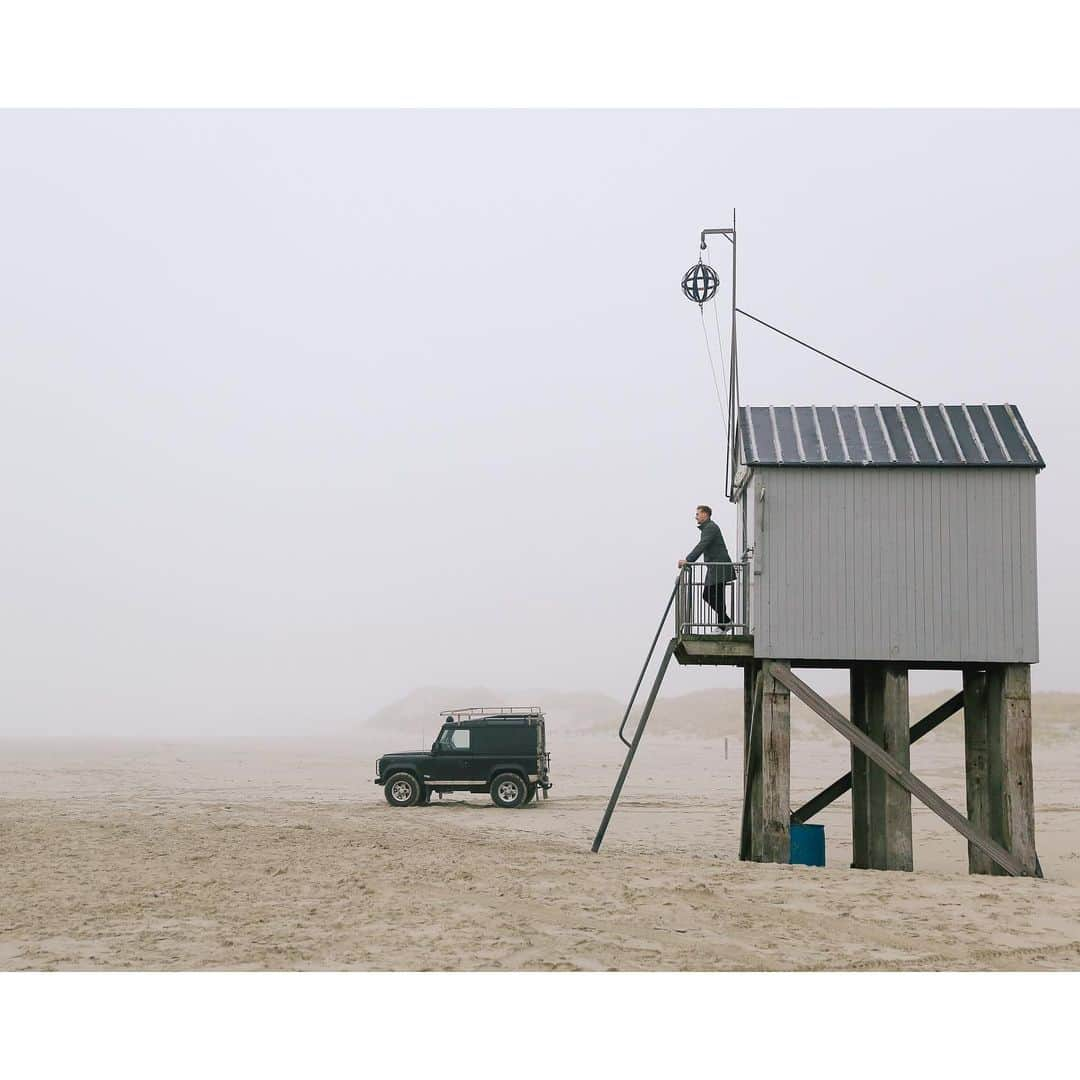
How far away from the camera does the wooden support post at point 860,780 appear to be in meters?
18.7

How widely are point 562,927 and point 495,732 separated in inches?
620

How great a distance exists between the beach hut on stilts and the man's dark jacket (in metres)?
0.59

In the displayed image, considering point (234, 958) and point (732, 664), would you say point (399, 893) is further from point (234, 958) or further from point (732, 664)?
point (732, 664)

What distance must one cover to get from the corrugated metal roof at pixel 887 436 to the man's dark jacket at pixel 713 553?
3.88ft

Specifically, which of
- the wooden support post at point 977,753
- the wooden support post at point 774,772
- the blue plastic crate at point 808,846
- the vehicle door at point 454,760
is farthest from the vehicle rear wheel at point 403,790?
the wooden support post at point 977,753

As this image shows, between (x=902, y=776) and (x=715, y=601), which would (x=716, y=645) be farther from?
(x=902, y=776)

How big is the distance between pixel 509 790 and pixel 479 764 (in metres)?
0.91

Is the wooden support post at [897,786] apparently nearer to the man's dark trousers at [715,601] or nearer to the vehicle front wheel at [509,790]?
the man's dark trousers at [715,601]

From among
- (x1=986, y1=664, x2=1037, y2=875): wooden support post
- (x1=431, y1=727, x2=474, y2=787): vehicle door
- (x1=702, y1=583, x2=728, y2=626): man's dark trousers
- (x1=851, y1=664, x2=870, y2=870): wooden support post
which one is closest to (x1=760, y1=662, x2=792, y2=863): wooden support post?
(x1=702, y1=583, x2=728, y2=626): man's dark trousers

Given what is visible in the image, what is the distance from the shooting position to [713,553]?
17.8 m

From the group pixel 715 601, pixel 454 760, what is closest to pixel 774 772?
pixel 715 601

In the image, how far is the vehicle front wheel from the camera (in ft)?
91.9

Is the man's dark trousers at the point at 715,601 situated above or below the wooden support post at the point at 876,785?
above

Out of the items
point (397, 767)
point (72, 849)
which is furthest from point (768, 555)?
point (397, 767)
